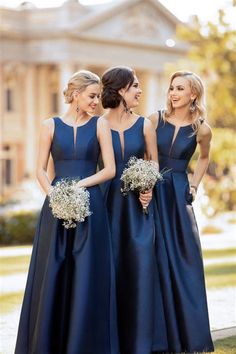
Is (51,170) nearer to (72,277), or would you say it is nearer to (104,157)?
(104,157)

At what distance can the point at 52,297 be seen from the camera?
21.2 ft

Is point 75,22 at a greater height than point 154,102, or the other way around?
point 75,22

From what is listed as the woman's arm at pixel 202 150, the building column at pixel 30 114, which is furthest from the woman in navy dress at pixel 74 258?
the building column at pixel 30 114

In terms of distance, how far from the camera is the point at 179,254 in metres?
7.16

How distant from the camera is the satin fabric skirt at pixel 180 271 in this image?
700 cm

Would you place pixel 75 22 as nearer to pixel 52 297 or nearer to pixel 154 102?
pixel 154 102

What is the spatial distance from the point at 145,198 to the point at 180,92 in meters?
1.00

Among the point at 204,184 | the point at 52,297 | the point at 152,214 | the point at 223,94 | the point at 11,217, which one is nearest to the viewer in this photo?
the point at 52,297

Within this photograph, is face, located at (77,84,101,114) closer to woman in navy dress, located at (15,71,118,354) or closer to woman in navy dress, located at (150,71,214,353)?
woman in navy dress, located at (15,71,118,354)

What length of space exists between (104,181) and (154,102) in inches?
1882

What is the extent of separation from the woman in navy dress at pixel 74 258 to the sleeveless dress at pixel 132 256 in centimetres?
18

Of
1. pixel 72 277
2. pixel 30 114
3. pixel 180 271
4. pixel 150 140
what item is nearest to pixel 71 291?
pixel 72 277

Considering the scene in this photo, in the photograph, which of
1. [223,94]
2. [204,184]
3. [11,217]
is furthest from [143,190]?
[204,184]

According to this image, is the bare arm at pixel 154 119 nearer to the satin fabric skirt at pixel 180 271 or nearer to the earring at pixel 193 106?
the earring at pixel 193 106
